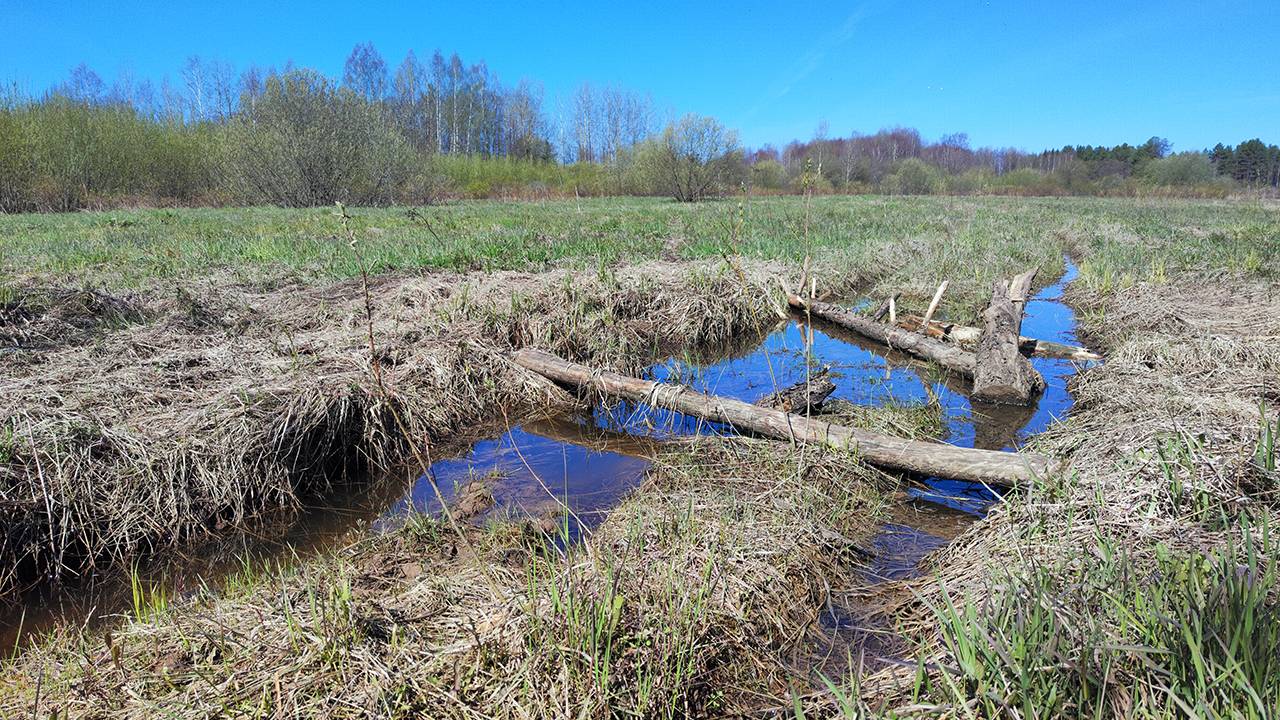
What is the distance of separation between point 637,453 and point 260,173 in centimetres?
2583

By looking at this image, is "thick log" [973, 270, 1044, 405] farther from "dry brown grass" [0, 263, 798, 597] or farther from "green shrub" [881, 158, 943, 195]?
"green shrub" [881, 158, 943, 195]

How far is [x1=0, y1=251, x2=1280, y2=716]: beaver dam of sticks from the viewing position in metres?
1.89

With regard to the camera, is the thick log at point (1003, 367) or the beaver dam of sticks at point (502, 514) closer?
the beaver dam of sticks at point (502, 514)

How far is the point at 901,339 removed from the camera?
654 cm

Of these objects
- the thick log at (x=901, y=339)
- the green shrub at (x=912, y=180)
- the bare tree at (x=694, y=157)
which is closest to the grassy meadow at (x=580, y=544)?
the thick log at (x=901, y=339)

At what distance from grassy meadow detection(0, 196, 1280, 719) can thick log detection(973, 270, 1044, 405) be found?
44 cm

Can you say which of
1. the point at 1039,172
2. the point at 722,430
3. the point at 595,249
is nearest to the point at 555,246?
the point at 595,249

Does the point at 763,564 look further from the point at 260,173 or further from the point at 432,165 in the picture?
the point at 432,165

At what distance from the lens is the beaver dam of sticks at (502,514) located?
1894 millimetres

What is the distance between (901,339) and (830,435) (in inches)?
130

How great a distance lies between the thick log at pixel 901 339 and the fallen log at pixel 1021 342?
371mm

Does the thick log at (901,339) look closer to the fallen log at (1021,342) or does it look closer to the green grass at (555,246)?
the fallen log at (1021,342)

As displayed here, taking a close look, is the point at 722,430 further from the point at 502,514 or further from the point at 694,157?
the point at 694,157

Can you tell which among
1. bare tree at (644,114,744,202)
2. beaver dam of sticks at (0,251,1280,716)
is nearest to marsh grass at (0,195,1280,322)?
beaver dam of sticks at (0,251,1280,716)
